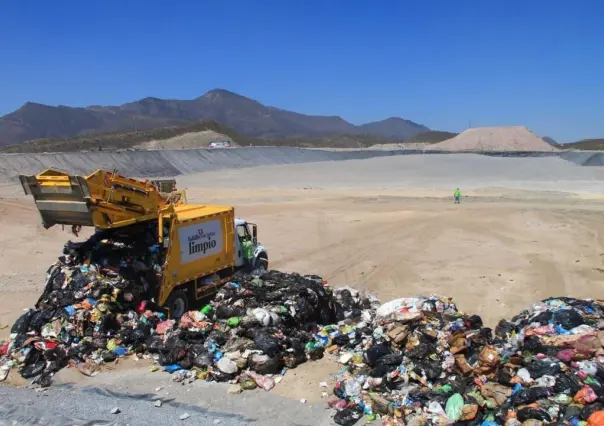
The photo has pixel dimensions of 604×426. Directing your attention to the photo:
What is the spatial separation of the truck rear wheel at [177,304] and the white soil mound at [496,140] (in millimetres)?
114418

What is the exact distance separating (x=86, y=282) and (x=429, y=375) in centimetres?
643

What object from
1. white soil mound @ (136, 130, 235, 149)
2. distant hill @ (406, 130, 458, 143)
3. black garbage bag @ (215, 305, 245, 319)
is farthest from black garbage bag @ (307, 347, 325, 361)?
distant hill @ (406, 130, 458, 143)

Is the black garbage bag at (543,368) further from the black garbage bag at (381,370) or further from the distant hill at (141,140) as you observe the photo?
the distant hill at (141,140)

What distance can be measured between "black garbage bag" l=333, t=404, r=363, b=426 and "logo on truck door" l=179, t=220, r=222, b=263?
517 cm

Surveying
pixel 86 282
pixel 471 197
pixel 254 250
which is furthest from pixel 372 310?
pixel 471 197

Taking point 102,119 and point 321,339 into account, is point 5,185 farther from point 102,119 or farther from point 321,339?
point 102,119

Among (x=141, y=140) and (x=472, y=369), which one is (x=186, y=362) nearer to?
(x=472, y=369)

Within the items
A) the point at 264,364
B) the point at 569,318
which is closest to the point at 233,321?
the point at 264,364

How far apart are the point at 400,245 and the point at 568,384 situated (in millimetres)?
14375

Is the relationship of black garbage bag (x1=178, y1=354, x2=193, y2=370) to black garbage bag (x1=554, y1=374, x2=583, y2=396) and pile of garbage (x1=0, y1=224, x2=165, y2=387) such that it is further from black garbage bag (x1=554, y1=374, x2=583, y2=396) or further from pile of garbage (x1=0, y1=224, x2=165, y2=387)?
black garbage bag (x1=554, y1=374, x2=583, y2=396)

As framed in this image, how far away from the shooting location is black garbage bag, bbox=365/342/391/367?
8.73 metres

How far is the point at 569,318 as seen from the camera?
9070mm

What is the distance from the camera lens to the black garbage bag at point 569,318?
8953 millimetres

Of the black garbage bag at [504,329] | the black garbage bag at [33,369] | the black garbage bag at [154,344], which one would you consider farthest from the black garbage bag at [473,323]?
the black garbage bag at [33,369]
